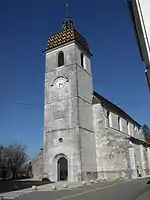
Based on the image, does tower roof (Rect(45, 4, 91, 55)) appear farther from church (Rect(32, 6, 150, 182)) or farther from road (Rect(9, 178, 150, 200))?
road (Rect(9, 178, 150, 200))

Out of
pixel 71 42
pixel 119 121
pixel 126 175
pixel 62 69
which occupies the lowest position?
pixel 126 175

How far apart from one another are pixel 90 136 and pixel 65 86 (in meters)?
7.20

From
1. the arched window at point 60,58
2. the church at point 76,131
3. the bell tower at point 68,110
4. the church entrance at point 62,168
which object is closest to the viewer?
the bell tower at point 68,110

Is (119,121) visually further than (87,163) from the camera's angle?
Yes

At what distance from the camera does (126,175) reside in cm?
2723

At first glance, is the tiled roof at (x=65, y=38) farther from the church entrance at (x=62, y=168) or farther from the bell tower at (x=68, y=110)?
the church entrance at (x=62, y=168)

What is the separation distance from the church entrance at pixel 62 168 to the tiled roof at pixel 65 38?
15933 mm

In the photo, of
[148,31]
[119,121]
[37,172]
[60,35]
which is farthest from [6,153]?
[148,31]

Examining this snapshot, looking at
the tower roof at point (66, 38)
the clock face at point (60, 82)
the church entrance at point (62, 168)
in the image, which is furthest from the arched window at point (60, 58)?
the church entrance at point (62, 168)

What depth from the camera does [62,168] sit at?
2781 centimetres

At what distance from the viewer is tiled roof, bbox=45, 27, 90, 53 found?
32188 mm

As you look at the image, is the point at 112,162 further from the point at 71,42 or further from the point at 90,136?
the point at 71,42

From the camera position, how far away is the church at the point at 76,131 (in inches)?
1055

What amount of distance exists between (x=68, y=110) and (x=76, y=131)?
3056 mm
